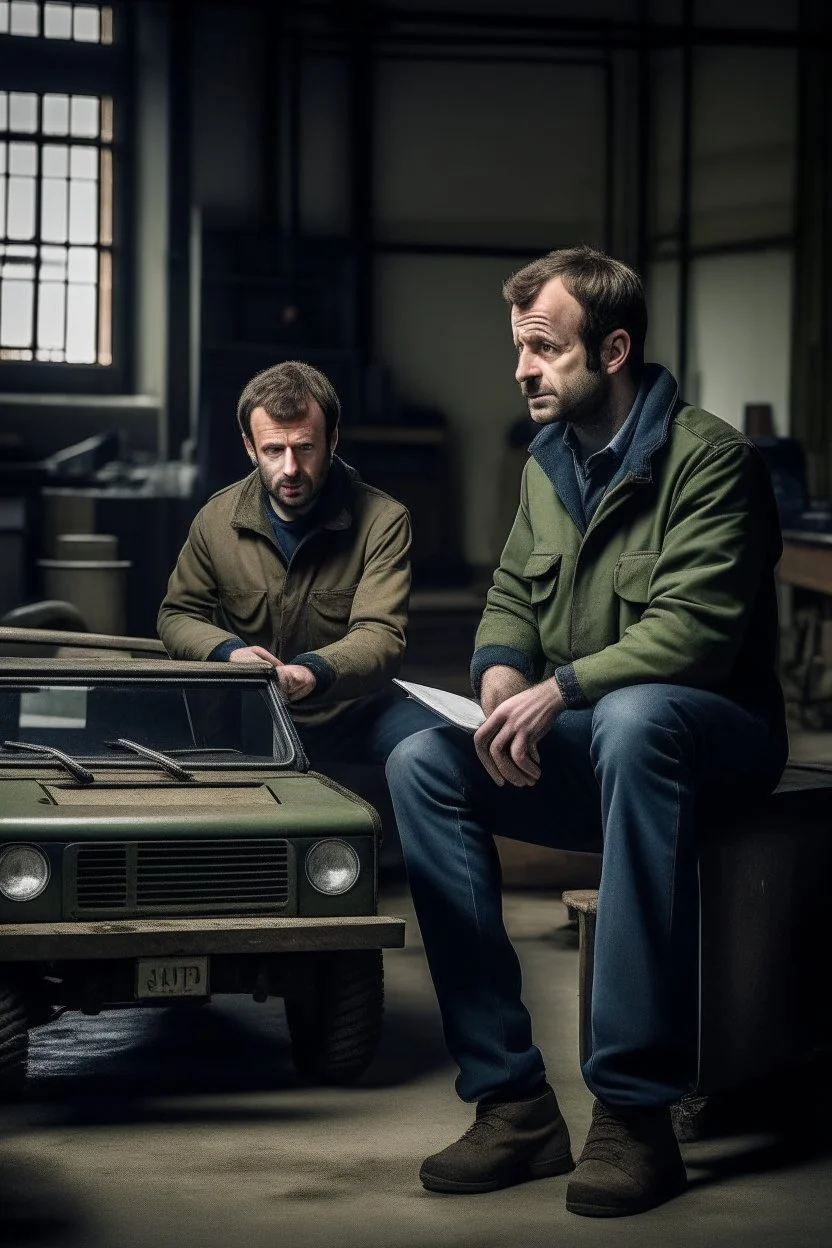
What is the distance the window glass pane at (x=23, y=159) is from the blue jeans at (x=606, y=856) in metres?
14.6

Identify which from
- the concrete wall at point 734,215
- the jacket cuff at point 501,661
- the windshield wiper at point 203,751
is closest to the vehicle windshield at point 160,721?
the windshield wiper at point 203,751

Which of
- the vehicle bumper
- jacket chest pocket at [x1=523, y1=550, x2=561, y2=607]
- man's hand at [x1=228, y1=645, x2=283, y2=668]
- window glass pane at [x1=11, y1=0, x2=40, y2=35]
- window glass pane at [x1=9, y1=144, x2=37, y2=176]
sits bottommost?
the vehicle bumper

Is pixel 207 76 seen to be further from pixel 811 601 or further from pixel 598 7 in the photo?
pixel 811 601

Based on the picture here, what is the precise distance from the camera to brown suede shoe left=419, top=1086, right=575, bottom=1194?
3492 mm

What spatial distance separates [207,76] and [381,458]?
3.70m

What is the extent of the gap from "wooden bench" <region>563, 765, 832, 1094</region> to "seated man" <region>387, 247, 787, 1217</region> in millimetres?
148

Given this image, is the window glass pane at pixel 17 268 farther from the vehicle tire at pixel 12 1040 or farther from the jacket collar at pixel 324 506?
the vehicle tire at pixel 12 1040

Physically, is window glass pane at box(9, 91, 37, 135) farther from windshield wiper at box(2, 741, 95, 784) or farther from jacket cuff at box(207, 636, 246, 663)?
windshield wiper at box(2, 741, 95, 784)

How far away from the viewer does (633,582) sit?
362cm

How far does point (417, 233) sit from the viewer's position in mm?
18000

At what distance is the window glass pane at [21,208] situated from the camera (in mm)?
17203

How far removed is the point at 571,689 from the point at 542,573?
1.16 ft

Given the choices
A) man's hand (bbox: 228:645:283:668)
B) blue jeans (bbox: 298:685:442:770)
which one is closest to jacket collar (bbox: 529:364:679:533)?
man's hand (bbox: 228:645:283:668)

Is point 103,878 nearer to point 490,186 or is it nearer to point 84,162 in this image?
point 84,162
